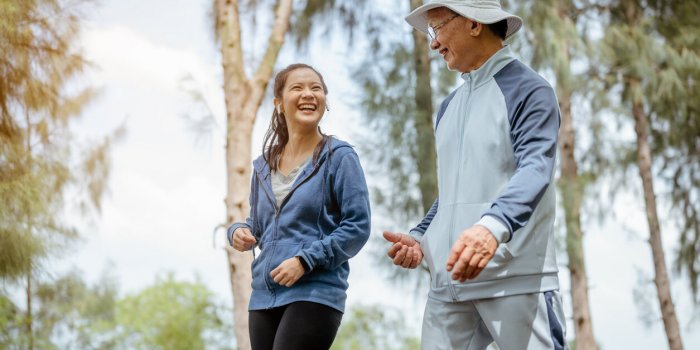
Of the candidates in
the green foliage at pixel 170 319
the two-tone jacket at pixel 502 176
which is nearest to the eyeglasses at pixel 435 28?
the two-tone jacket at pixel 502 176

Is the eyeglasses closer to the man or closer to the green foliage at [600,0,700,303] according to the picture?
the man

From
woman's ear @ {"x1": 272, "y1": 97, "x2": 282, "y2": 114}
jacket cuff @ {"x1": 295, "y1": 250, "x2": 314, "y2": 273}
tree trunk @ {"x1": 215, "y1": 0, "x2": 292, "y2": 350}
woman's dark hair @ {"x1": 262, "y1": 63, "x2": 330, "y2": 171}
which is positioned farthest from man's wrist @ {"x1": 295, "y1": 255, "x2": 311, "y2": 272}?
tree trunk @ {"x1": 215, "y1": 0, "x2": 292, "y2": 350}

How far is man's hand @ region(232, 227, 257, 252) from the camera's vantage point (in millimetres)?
2115

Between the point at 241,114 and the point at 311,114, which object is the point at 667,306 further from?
the point at 311,114

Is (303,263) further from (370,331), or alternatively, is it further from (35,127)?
(370,331)

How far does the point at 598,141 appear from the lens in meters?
8.95

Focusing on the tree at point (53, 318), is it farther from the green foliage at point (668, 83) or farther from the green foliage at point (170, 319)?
the green foliage at point (668, 83)

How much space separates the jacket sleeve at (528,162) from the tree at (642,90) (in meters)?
7.11

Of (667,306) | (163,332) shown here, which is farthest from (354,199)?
(163,332)

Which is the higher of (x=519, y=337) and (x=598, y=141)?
(x=598, y=141)

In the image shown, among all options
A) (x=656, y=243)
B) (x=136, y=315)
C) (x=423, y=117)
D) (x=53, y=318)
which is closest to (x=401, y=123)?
(x=423, y=117)

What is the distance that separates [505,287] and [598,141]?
772cm

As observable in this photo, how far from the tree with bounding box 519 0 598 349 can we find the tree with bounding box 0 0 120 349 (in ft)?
13.3

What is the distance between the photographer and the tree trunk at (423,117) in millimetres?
7312
